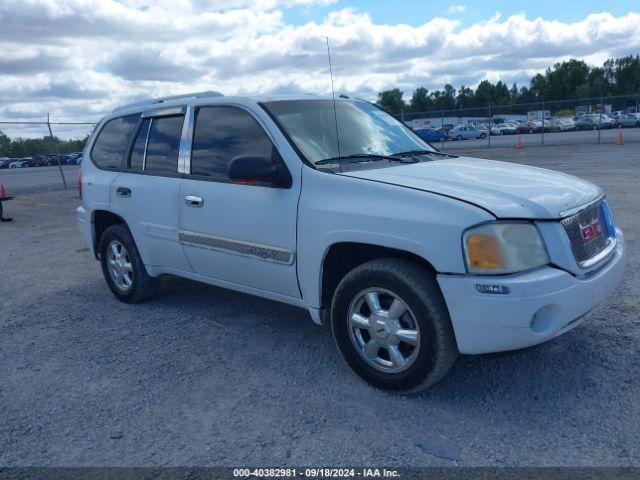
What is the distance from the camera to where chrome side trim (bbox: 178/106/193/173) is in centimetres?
Result: 478

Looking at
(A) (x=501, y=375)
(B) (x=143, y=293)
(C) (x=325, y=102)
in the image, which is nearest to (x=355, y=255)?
(A) (x=501, y=375)

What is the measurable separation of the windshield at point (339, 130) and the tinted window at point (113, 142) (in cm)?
183

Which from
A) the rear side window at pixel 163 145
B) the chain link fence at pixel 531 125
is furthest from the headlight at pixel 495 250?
the chain link fence at pixel 531 125

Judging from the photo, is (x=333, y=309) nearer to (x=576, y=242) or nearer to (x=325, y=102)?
(x=576, y=242)

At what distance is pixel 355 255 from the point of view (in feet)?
12.7

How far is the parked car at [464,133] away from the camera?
147ft

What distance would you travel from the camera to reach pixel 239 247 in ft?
14.2

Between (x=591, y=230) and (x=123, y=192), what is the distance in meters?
3.83

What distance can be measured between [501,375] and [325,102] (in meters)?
2.42

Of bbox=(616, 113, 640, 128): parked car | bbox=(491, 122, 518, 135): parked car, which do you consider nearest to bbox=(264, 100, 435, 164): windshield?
bbox=(616, 113, 640, 128): parked car

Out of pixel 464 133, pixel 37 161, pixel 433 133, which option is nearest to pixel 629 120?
pixel 464 133

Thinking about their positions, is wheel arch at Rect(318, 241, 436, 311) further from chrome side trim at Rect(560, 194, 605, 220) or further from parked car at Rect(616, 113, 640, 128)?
parked car at Rect(616, 113, 640, 128)

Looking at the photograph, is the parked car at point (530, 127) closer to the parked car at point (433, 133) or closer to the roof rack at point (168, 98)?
the parked car at point (433, 133)

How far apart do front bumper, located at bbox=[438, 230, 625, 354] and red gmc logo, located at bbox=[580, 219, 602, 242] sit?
34cm
